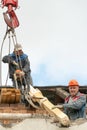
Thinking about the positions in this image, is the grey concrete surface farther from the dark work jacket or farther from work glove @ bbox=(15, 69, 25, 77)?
the dark work jacket

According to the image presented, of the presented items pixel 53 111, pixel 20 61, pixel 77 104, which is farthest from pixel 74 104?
pixel 20 61

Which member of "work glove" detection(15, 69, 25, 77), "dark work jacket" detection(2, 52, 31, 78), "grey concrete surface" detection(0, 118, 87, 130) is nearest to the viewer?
"grey concrete surface" detection(0, 118, 87, 130)

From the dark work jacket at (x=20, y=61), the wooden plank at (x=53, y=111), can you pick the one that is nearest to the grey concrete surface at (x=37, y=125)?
the wooden plank at (x=53, y=111)

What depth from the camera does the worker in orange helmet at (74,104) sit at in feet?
26.2

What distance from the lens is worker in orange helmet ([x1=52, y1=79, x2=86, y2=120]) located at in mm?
8000

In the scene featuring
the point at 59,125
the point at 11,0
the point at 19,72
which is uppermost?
the point at 11,0

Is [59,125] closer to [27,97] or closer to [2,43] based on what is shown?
[27,97]

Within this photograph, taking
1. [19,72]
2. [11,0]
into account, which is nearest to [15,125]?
[19,72]

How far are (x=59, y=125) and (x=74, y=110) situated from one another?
1.79 feet

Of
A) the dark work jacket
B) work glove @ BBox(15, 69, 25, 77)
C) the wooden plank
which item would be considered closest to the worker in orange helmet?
the wooden plank

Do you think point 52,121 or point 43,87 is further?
point 43,87

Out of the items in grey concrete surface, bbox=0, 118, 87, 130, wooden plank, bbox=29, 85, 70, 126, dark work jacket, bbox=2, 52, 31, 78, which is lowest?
grey concrete surface, bbox=0, 118, 87, 130

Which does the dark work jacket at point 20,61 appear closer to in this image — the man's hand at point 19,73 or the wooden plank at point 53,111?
the man's hand at point 19,73

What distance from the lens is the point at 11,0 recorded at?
12.6m
